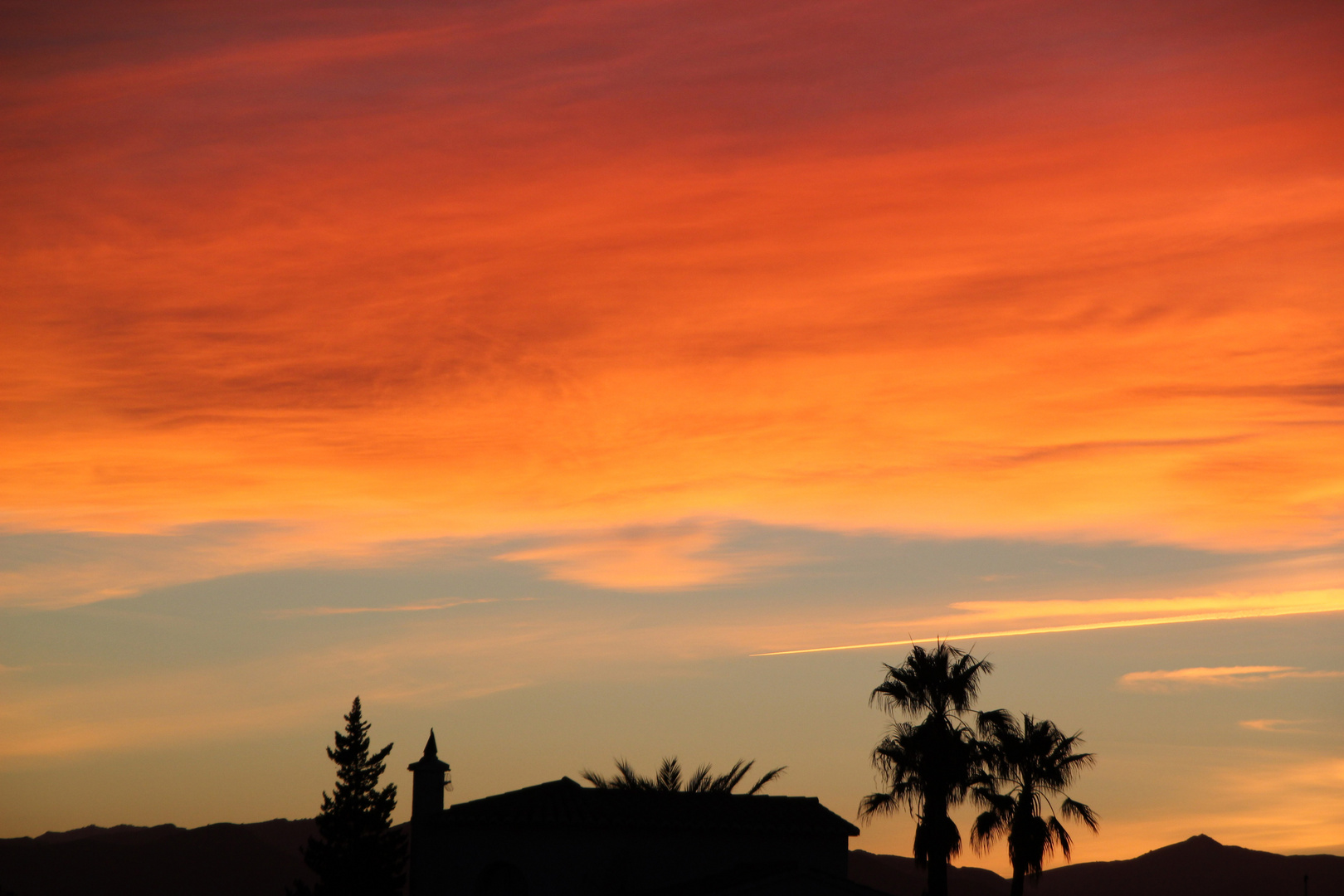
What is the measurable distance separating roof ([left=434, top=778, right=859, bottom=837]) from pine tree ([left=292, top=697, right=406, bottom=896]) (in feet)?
107

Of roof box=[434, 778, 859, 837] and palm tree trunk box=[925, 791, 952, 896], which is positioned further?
palm tree trunk box=[925, 791, 952, 896]

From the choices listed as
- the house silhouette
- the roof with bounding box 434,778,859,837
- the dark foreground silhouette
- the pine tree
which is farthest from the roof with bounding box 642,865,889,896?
the dark foreground silhouette

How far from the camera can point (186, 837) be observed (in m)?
187

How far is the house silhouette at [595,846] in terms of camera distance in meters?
36.1

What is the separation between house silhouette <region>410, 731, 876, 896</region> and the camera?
36125 millimetres

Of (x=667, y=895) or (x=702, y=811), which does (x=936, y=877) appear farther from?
(x=667, y=895)

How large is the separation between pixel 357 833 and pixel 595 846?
131ft

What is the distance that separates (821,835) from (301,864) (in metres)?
161

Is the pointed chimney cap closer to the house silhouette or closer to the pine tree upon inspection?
A: the house silhouette

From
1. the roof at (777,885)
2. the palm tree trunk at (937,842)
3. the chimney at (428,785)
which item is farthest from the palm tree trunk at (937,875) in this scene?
the chimney at (428,785)

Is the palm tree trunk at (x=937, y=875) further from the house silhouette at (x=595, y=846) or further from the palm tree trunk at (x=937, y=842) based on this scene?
the house silhouette at (x=595, y=846)

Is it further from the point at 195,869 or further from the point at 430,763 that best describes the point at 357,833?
the point at 195,869

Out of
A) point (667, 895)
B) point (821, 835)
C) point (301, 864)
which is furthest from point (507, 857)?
point (301, 864)

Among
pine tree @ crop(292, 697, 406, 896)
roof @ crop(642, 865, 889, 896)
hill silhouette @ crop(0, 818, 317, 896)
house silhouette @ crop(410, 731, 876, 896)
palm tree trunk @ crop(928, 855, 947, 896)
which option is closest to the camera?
roof @ crop(642, 865, 889, 896)
